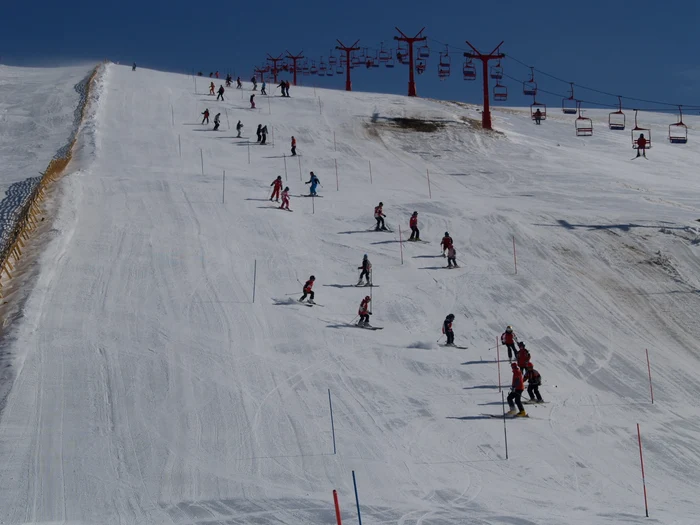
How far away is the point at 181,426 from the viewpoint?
16.8 m

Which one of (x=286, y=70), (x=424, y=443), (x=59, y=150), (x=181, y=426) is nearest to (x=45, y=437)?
(x=181, y=426)

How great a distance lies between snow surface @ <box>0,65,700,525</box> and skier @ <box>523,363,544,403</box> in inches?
13.4

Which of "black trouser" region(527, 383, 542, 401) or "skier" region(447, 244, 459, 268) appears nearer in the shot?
"black trouser" region(527, 383, 542, 401)

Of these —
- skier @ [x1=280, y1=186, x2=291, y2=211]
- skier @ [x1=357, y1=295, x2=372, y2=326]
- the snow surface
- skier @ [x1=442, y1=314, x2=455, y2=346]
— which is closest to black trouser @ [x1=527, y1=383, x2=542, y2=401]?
the snow surface

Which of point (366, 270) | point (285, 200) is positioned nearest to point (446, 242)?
point (366, 270)

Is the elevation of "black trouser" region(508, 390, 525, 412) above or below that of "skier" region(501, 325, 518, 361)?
below

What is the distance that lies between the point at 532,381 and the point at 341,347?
451cm

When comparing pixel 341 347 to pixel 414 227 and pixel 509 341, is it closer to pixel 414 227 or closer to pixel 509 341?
pixel 509 341

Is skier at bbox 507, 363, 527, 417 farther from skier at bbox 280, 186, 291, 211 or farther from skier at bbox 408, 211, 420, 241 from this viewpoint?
skier at bbox 280, 186, 291, 211

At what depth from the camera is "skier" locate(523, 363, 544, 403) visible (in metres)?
19.6

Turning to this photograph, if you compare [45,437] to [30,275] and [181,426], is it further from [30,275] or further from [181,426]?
[30,275]

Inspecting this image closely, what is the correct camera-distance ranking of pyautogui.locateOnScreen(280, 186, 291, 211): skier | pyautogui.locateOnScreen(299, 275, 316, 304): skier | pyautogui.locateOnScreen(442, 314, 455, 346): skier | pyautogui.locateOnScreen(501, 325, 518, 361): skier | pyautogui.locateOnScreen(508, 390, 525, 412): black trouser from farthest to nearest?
pyautogui.locateOnScreen(280, 186, 291, 211): skier < pyautogui.locateOnScreen(299, 275, 316, 304): skier < pyautogui.locateOnScreen(442, 314, 455, 346): skier < pyautogui.locateOnScreen(501, 325, 518, 361): skier < pyautogui.locateOnScreen(508, 390, 525, 412): black trouser

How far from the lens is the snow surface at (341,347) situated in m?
14.9

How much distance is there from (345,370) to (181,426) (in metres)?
4.52
